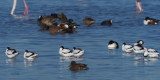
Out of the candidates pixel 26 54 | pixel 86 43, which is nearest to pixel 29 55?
pixel 26 54

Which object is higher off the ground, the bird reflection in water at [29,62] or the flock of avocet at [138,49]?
the flock of avocet at [138,49]

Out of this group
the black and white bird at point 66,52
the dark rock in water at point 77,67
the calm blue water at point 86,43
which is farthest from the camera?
the black and white bird at point 66,52

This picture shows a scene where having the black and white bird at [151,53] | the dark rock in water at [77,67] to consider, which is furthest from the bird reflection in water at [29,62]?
the black and white bird at [151,53]

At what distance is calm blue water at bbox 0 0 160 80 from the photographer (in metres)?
17.1

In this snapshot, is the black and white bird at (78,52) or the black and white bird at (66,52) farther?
the black and white bird at (66,52)

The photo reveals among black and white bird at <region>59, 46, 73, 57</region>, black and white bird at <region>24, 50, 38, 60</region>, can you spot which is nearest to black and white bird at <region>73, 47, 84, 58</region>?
black and white bird at <region>59, 46, 73, 57</region>

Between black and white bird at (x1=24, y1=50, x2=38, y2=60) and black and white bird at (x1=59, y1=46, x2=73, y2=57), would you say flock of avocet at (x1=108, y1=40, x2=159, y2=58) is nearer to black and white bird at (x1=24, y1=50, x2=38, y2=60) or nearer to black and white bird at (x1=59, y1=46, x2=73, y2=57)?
black and white bird at (x1=59, y1=46, x2=73, y2=57)

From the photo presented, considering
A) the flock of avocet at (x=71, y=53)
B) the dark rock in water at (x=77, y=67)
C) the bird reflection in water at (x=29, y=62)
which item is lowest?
the bird reflection in water at (x=29, y=62)

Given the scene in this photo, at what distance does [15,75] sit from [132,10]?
80.7 ft

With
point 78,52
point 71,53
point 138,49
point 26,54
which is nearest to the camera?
point 26,54

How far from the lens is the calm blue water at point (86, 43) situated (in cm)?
1706

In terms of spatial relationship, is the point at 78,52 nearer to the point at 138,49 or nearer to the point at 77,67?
the point at 77,67

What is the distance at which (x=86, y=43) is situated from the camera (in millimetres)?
23625

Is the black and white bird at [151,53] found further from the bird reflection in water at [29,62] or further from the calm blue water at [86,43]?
the bird reflection in water at [29,62]
